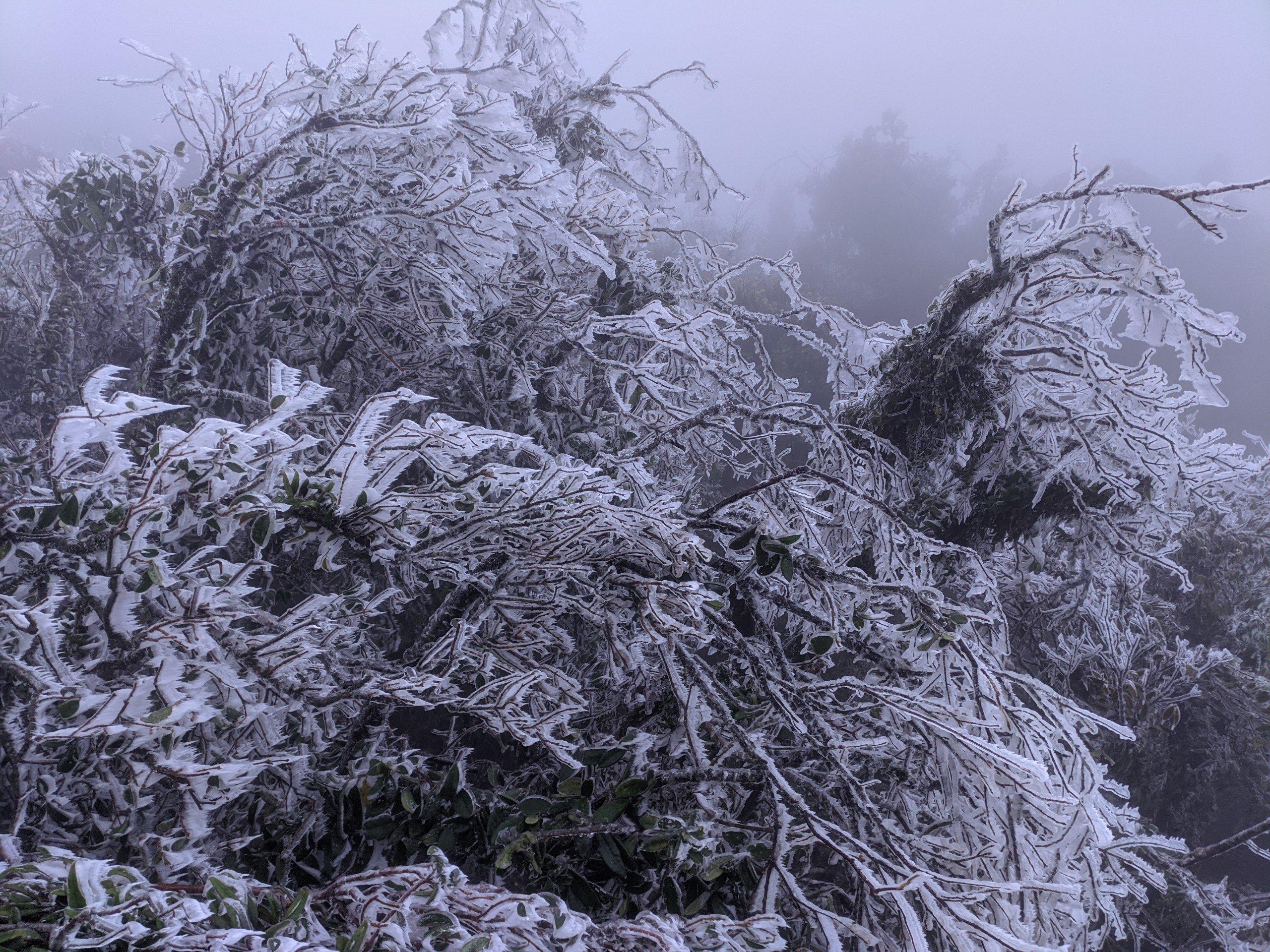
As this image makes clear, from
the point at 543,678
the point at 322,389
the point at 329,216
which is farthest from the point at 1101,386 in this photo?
the point at 329,216

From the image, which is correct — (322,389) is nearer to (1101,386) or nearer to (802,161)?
(1101,386)

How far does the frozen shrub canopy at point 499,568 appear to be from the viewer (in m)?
1.08

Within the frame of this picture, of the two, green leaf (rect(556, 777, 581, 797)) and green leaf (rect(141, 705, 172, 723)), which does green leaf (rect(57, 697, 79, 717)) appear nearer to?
green leaf (rect(141, 705, 172, 723))

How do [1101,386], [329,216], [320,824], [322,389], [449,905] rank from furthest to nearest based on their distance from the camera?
[329,216] → [1101,386] → [320,824] → [322,389] → [449,905]

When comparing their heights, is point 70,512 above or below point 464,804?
above

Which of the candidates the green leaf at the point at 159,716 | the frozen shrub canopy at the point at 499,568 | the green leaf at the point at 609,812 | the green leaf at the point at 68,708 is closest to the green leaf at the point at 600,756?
the frozen shrub canopy at the point at 499,568

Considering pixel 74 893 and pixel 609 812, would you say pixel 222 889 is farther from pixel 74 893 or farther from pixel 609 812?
pixel 609 812

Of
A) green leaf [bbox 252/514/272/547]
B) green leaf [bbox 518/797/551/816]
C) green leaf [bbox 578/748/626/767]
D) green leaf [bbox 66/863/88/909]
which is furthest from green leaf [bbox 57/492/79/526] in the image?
green leaf [bbox 578/748/626/767]

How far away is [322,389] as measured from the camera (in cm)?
130

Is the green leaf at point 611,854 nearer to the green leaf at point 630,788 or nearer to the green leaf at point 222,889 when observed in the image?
the green leaf at point 630,788

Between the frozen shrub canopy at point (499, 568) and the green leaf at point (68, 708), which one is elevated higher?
the frozen shrub canopy at point (499, 568)

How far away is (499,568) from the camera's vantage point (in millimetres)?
1578

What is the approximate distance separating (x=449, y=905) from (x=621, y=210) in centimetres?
356

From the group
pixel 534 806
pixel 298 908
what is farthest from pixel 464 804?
pixel 298 908
